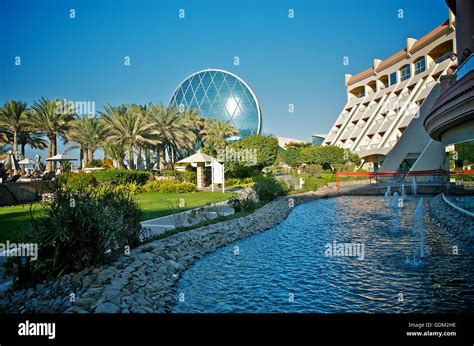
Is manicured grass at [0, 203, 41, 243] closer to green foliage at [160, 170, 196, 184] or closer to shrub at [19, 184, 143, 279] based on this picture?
shrub at [19, 184, 143, 279]

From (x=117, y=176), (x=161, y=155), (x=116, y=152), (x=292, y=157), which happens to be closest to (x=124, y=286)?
(x=117, y=176)

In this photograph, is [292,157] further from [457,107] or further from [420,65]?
[457,107]

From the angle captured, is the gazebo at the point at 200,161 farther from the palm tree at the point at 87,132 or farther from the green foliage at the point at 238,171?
the palm tree at the point at 87,132

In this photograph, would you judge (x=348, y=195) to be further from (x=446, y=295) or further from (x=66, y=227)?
(x=66, y=227)

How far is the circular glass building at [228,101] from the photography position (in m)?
86.9

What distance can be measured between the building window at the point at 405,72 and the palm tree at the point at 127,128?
41.8 m

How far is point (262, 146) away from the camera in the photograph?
125ft

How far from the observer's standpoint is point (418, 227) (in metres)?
10.5

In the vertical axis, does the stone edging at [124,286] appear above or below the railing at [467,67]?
below

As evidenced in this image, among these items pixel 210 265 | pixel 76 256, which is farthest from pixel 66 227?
pixel 210 265

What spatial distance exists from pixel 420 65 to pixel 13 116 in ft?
168

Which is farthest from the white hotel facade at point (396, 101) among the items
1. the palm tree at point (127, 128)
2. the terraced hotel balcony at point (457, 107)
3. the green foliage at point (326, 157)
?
the terraced hotel balcony at point (457, 107)

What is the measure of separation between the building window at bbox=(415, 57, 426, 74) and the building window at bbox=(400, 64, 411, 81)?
2.24m

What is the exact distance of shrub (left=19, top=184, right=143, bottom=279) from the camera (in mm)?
4957
